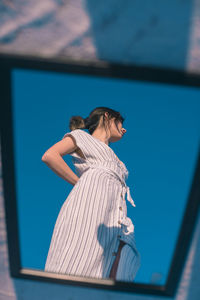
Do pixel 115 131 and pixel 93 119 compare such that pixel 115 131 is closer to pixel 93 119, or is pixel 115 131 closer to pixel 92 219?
pixel 93 119

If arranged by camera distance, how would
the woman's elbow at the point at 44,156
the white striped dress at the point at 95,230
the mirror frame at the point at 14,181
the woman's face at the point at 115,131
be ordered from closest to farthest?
1. the mirror frame at the point at 14,181
2. the white striped dress at the point at 95,230
3. the woman's elbow at the point at 44,156
4. the woman's face at the point at 115,131

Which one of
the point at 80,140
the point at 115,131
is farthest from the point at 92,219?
the point at 115,131

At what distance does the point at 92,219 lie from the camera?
0.91 metres

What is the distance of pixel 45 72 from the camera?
1.97 ft

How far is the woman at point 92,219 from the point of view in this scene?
0.89 meters

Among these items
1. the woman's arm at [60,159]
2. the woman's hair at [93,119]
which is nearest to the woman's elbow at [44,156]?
the woman's arm at [60,159]

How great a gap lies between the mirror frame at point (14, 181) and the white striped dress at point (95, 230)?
126 mm

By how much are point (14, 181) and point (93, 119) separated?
79cm

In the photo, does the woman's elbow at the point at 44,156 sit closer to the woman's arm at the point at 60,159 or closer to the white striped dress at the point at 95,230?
the woman's arm at the point at 60,159

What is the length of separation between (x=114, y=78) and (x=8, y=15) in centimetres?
28

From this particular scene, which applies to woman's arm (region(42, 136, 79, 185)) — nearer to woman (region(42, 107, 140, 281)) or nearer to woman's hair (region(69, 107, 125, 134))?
woman (region(42, 107, 140, 281))

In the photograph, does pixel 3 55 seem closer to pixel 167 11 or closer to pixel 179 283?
pixel 167 11

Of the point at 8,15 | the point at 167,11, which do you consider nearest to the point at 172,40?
the point at 167,11

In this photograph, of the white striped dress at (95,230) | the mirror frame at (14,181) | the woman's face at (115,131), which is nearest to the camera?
the mirror frame at (14,181)
